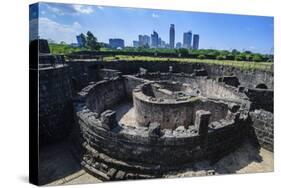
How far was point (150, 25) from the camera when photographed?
331 inches

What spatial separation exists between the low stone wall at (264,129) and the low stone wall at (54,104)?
7.41 meters

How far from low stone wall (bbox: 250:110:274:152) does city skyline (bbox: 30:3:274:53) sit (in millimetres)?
2628

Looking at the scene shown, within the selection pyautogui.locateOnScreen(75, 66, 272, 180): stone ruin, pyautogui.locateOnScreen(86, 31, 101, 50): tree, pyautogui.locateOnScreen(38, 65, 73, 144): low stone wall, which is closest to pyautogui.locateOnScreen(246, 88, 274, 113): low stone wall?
pyautogui.locateOnScreen(75, 66, 272, 180): stone ruin

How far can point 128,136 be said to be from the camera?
6.96 meters

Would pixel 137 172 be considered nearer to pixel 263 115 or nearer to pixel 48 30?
pixel 48 30

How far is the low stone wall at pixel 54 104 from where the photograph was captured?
7.86 metres

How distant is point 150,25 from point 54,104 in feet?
15.0

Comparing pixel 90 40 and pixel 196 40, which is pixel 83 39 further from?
pixel 196 40

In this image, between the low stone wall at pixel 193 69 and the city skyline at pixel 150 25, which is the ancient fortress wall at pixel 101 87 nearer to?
the low stone wall at pixel 193 69

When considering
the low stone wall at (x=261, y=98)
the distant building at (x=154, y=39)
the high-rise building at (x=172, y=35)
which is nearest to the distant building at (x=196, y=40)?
the high-rise building at (x=172, y=35)

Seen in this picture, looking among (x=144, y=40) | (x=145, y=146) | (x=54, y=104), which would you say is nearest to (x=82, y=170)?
(x=145, y=146)

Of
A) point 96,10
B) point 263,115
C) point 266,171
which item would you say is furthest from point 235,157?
point 96,10

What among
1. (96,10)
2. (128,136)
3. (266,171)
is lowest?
(266,171)

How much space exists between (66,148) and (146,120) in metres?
3.79
